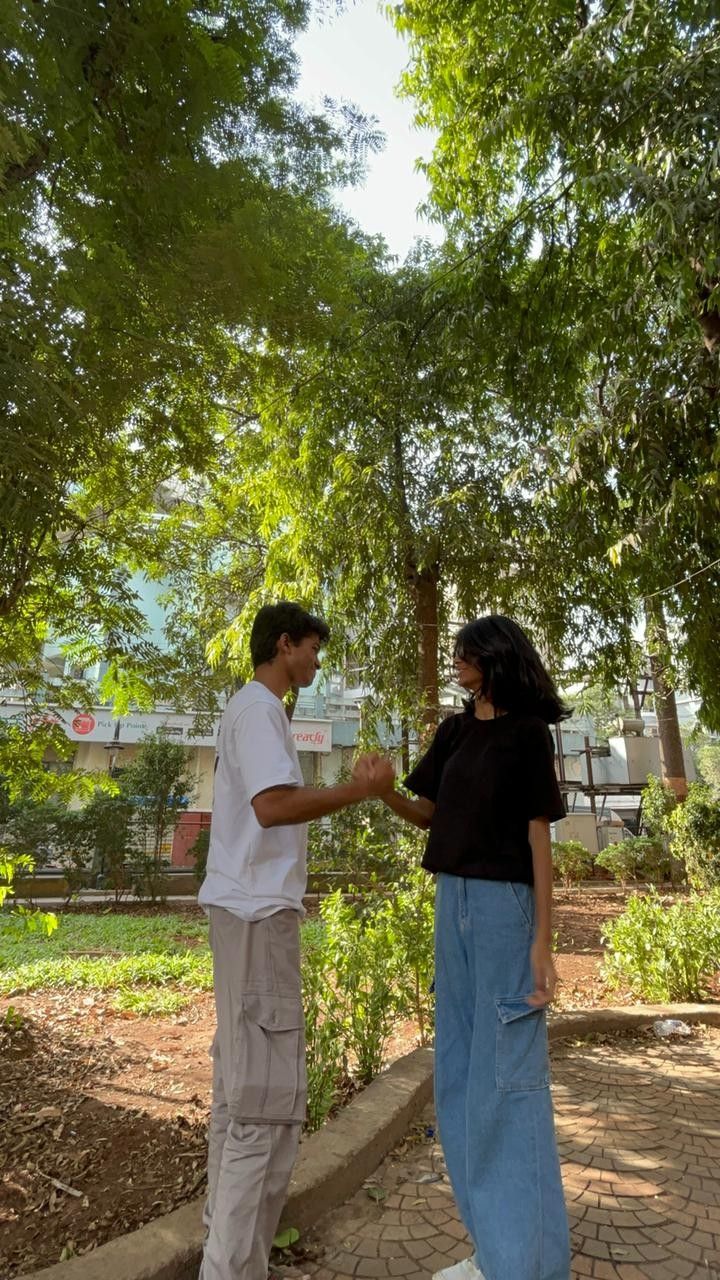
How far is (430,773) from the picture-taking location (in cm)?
210

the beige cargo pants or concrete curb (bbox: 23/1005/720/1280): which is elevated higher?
the beige cargo pants

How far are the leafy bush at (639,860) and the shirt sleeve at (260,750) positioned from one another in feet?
37.8

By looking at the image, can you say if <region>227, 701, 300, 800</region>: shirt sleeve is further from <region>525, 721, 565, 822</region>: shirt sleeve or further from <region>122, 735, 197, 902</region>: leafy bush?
<region>122, 735, 197, 902</region>: leafy bush

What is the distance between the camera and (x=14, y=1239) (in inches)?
76.5

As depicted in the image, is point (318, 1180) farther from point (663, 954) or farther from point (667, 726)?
point (667, 726)

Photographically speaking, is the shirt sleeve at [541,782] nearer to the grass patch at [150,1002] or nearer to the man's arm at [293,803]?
the man's arm at [293,803]

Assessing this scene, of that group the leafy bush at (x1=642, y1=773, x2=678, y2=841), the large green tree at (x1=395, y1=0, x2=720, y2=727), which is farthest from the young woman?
the leafy bush at (x1=642, y1=773, x2=678, y2=841)

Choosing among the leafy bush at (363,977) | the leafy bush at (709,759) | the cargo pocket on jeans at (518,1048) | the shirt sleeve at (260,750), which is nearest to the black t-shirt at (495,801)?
the cargo pocket on jeans at (518,1048)

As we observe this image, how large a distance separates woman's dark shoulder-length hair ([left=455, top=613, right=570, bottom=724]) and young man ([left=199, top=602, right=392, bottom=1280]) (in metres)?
0.37

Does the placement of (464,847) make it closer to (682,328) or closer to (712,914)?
A: (712,914)

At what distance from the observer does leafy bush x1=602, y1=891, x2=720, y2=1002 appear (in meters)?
4.67

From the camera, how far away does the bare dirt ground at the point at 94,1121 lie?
2031mm

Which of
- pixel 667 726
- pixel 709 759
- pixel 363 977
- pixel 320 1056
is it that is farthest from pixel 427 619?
pixel 709 759

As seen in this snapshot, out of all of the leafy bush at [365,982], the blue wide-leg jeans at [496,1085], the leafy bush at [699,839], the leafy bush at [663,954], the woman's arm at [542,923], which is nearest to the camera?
the blue wide-leg jeans at [496,1085]
